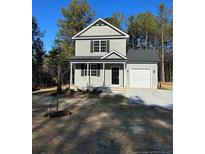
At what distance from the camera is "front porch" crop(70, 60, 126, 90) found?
20.0 metres

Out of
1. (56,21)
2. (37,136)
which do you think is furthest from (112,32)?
(37,136)

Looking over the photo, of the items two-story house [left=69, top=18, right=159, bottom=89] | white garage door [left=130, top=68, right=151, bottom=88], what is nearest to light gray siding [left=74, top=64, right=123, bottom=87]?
two-story house [left=69, top=18, right=159, bottom=89]

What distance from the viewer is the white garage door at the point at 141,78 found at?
68.3 feet

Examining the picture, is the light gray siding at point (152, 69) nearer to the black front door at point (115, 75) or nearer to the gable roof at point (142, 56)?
the gable roof at point (142, 56)

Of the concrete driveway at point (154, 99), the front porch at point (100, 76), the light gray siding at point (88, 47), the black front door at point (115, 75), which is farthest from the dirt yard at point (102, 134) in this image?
the light gray siding at point (88, 47)

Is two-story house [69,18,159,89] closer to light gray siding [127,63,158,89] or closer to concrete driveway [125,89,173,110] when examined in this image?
light gray siding [127,63,158,89]

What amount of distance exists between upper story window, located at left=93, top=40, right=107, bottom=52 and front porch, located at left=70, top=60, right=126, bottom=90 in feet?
5.02

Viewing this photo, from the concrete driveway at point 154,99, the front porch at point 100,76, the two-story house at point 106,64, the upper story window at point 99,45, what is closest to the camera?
the concrete driveway at point 154,99

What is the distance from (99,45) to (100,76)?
3.11m

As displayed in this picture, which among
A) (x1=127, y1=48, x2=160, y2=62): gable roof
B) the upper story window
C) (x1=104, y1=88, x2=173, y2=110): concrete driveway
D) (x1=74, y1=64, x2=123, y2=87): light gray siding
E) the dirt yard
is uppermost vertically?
the upper story window

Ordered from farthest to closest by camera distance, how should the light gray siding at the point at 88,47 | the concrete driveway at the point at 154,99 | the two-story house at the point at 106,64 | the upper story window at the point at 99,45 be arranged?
the upper story window at the point at 99,45 < the light gray siding at the point at 88,47 < the two-story house at the point at 106,64 < the concrete driveway at the point at 154,99

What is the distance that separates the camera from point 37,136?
546 centimetres
